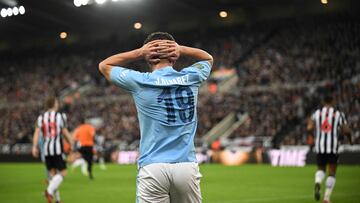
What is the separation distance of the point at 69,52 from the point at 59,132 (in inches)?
1544

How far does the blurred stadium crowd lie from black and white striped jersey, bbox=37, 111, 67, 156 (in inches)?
674

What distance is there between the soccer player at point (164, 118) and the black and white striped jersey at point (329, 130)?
783 cm

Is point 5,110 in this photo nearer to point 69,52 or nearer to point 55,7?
point 69,52

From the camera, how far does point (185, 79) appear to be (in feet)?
15.5

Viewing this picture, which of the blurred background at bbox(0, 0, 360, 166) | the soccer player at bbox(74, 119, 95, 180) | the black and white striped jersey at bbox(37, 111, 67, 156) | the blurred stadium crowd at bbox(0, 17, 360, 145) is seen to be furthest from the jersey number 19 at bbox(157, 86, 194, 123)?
the blurred stadium crowd at bbox(0, 17, 360, 145)

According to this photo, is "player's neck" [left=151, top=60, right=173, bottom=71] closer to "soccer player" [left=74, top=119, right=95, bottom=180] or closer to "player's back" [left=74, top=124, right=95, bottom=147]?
"soccer player" [left=74, top=119, right=95, bottom=180]

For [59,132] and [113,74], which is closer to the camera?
[113,74]

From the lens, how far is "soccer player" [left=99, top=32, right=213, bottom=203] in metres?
4.54

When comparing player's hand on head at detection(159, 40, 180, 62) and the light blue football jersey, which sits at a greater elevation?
player's hand on head at detection(159, 40, 180, 62)

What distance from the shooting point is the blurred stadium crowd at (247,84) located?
3216 centimetres

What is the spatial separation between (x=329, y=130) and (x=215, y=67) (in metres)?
28.8

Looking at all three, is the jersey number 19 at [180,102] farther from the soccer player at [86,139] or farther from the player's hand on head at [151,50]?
the soccer player at [86,139]

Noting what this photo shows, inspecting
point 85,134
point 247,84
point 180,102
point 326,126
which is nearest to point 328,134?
point 326,126

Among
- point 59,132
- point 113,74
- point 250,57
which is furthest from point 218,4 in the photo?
point 113,74
